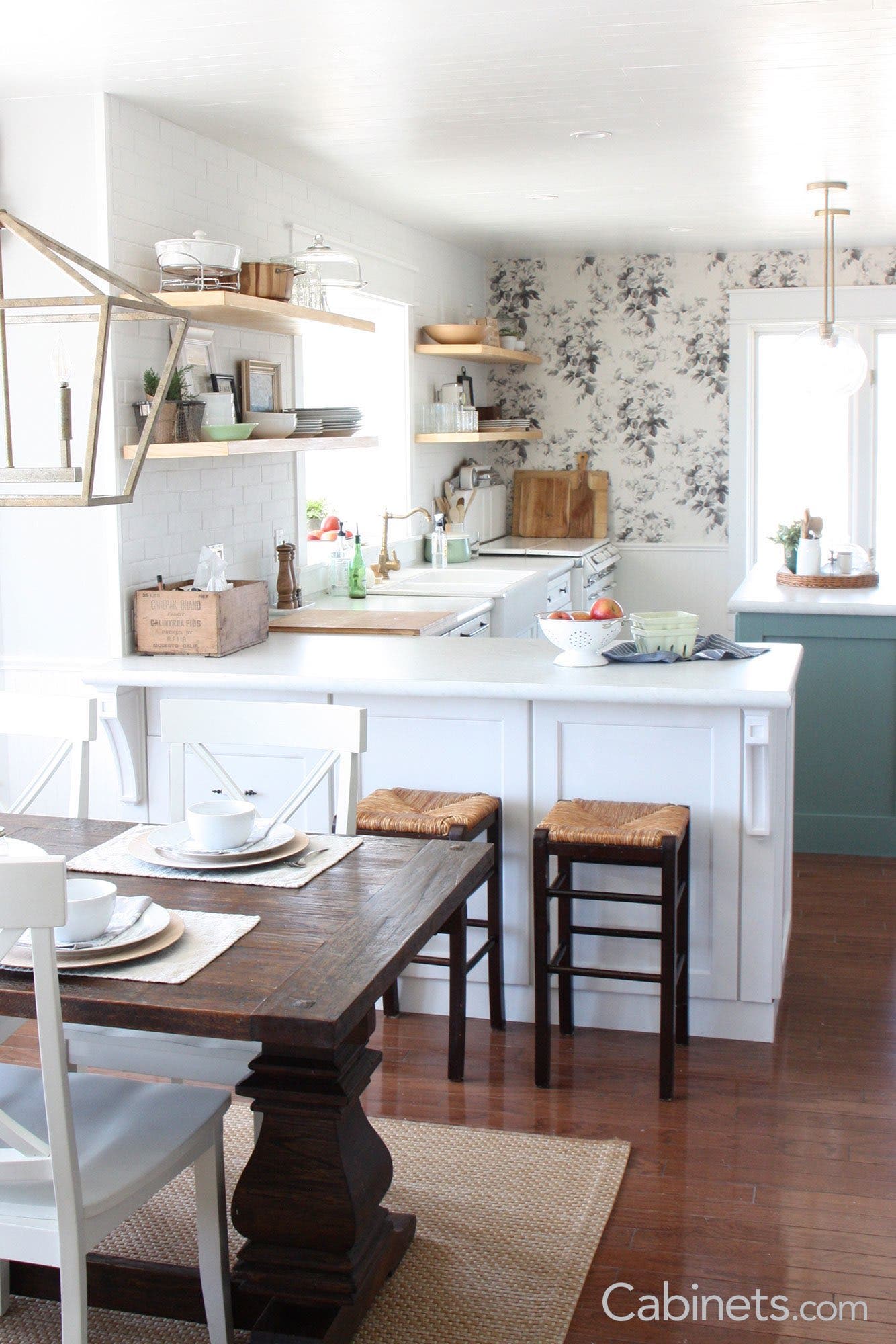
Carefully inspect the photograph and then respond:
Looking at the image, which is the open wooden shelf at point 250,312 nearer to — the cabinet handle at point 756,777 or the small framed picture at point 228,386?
the small framed picture at point 228,386

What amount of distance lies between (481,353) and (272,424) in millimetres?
2416

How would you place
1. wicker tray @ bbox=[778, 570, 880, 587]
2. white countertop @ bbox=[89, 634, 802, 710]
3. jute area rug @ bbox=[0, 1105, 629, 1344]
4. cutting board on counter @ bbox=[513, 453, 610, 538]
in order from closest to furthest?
jute area rug @ bbox=[0, 1105, 629, 1344] → white countertop @ bbox=[89, 634, 802, 710] → wicker tray @ bbox=[778, 570, 880, 587] → cutting board on counter @ bbox=[513, 453, 610, 538]

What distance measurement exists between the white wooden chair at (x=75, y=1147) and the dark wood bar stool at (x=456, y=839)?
0.98m

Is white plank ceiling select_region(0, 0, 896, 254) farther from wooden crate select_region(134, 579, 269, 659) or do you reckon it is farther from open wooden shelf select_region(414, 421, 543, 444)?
wooden crate select_region(134, 579, 269, 659)

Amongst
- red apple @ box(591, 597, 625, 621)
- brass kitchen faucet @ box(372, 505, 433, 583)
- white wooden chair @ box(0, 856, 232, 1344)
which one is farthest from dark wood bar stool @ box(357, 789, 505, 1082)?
brass kitchen faucet @ box(372, 505, 433, 583)

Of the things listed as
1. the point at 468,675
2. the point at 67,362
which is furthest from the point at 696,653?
the point at 67,362

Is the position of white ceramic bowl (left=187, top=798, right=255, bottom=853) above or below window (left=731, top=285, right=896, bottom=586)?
below

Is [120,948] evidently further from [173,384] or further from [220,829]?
[173,384]

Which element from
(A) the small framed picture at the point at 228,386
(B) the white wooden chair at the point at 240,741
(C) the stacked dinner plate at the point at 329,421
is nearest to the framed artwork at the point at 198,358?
(A) the small framed picture at the point at 228,386

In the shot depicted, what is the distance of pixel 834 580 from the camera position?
5309mm

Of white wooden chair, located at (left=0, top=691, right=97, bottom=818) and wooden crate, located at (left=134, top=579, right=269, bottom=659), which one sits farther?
wooden crate, located at (left=134, top=579, right=269, bottom=659)

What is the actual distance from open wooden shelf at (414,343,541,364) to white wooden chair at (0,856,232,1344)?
4.56 m

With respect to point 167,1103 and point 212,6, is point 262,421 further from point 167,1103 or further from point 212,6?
point 167,1103

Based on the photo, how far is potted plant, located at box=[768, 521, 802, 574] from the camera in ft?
18.0
